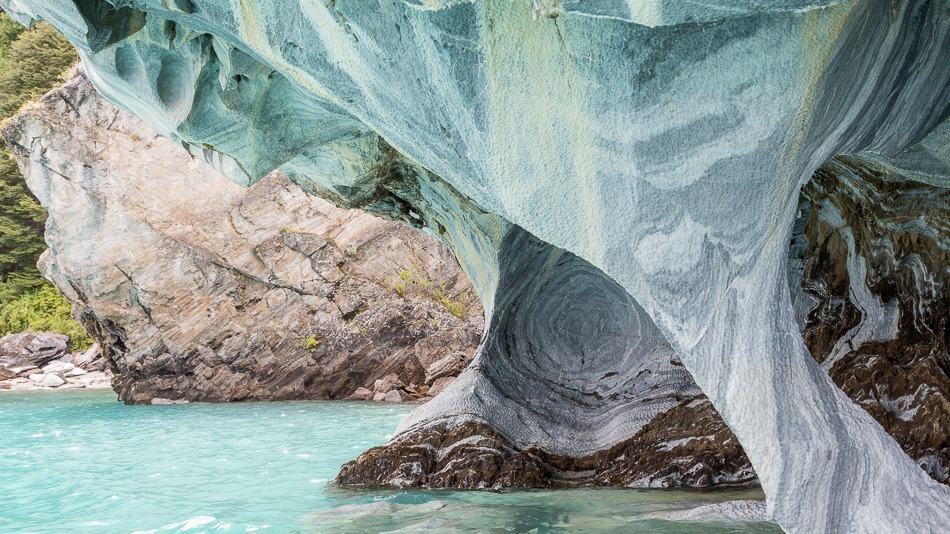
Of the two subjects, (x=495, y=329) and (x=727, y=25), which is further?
(x=495, y=329)

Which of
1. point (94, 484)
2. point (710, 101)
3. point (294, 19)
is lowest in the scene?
point (94, 484)

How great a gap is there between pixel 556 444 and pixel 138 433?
702 cm

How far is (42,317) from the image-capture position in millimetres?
25359

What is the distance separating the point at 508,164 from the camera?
308cm

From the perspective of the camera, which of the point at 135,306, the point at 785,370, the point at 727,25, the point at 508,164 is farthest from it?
the point at 135,306

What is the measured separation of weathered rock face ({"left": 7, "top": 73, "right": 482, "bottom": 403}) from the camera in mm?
16141

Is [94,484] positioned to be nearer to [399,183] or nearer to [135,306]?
[399,183]

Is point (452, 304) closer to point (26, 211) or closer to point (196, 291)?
point (196, 291)

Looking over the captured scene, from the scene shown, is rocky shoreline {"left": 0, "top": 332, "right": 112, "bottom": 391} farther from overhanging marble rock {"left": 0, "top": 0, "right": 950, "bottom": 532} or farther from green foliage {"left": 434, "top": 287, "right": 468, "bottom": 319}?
overhanging marble rock {"left": 0, "top": 0, "right": 950, "bottom": 532}

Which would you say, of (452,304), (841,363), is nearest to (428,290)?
(452,304)

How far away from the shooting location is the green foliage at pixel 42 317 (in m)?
24.6

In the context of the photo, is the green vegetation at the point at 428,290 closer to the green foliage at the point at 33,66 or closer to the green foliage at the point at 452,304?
the green foliage at the point at 452,304

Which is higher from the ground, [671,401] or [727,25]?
[727,25]

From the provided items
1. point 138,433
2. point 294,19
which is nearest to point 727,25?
point 294,19
